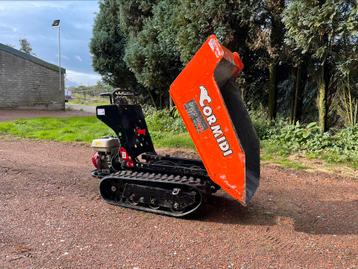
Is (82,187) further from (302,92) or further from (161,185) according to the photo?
(302,92)

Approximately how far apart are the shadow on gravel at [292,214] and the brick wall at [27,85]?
712 inches

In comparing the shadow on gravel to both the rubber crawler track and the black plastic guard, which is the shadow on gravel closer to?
the rubber crawler track

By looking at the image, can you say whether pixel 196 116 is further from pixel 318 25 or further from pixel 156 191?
pixel 318 25

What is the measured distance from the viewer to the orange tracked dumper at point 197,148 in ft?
12.6

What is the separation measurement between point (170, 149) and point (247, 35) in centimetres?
357

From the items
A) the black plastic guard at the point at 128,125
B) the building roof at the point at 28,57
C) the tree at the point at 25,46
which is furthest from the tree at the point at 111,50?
the tree at the point at 25,46

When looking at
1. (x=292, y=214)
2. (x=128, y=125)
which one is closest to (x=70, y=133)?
(x=128, y=125)

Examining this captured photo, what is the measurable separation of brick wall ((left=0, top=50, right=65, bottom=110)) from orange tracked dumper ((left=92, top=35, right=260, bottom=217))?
16.9 metres

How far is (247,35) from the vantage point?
29.9ft

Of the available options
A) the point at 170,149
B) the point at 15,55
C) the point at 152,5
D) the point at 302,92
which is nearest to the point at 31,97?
the point at 15,55

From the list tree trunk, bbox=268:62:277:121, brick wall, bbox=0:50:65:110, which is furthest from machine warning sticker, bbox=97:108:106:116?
brick wall, bbox=0:50:65:110

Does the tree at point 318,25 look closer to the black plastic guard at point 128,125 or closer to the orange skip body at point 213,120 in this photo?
the orange skip body at point 213,120

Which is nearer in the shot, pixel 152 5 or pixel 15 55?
pixel 152 5

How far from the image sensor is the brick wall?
19.6 metres
